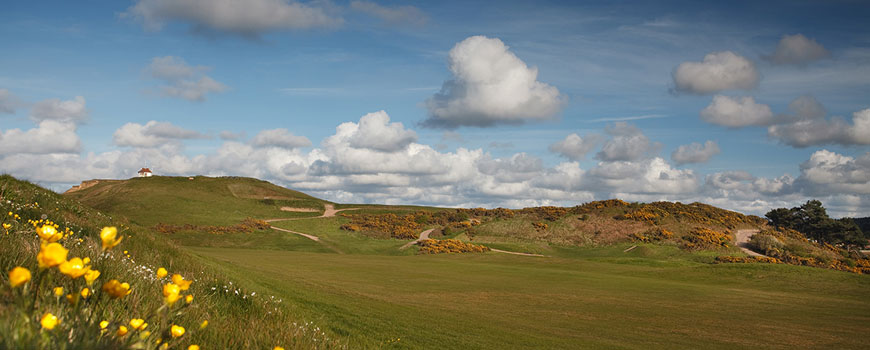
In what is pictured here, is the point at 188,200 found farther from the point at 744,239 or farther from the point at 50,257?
the point at 50,257

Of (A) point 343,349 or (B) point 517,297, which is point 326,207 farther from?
(A) point 343,349

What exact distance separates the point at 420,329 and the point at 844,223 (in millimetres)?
91425

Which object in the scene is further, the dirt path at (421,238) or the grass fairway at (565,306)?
the dirt path at (421,238)

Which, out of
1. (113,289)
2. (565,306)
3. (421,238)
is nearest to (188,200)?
(421,238)

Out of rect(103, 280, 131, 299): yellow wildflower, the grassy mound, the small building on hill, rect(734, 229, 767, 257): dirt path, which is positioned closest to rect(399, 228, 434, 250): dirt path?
rect(734, 229, 767, 257): dirt path

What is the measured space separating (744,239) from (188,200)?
8735 centimetres

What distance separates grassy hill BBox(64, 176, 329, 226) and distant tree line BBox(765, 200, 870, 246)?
84066 mm

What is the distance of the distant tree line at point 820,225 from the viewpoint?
79875 millimetres

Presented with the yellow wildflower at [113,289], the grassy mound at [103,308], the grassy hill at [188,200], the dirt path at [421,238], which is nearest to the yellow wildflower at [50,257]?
the grassy mound at [103,308]

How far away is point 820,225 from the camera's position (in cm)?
8006

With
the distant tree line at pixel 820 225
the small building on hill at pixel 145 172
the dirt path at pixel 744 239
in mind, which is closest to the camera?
the dirt path at pixel 744 239

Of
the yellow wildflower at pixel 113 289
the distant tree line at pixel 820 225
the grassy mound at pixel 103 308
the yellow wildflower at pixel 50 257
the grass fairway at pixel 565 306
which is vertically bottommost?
the grass fairway at pixel 565 306

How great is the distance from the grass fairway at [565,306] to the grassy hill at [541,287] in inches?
3.7

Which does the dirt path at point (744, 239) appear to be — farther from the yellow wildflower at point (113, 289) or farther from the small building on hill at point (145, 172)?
the small building on hill at point (145, 172)
